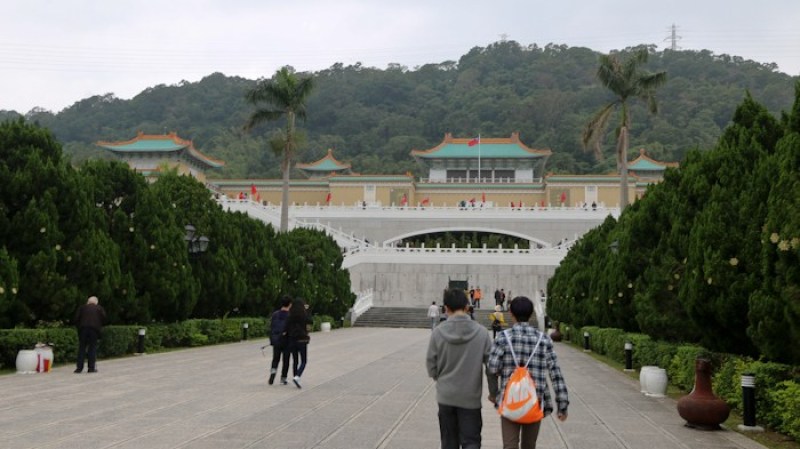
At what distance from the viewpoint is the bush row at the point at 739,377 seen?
25.7 ft

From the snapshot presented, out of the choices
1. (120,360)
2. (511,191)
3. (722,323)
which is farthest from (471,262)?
(722,323)

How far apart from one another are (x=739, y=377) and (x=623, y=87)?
69.4ft

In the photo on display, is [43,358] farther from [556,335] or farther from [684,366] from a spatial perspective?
[556,335]

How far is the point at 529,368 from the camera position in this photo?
18.2 feet

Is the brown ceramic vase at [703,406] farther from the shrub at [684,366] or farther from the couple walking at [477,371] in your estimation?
the couple walking at [477,371]

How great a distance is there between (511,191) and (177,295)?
153ft

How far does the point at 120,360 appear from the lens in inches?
633

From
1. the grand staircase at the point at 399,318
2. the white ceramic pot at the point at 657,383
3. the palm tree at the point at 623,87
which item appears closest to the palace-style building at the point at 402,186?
the grand staircase at the point at 399,318

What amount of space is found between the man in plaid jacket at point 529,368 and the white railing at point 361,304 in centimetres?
3282

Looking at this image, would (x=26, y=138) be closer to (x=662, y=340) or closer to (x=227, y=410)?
(x=227, y=410)

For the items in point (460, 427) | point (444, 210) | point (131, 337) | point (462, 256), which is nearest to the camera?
point (460, 427)

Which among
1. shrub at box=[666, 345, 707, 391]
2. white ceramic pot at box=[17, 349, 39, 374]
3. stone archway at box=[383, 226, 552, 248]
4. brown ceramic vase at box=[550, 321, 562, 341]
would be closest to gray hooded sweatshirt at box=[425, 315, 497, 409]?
shrub at box=[666, 345, 707, 391]

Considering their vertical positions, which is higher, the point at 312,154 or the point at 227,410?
the point at 312,154

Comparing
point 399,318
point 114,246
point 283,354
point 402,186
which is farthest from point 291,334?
point 402,186
